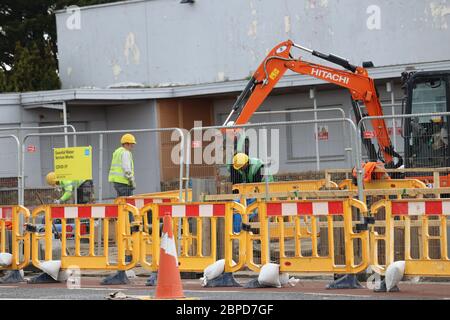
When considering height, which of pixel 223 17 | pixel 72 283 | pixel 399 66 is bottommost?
pixel 72 283

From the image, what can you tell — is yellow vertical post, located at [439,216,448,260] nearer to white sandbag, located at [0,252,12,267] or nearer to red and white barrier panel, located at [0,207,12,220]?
white sandbag, located at [0,252,12,267]

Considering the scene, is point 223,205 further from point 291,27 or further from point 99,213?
point 291,27

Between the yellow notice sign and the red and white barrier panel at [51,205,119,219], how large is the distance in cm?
280

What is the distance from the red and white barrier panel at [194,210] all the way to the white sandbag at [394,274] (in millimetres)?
2522

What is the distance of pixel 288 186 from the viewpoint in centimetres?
1794

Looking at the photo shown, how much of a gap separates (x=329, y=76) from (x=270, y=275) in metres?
8.29

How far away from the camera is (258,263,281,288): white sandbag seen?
1348cm

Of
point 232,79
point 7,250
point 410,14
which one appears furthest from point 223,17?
point 7,250

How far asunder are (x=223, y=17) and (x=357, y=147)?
1676cm

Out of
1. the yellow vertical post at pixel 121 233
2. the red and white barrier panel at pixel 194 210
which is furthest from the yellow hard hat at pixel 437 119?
the yellow vertical post at pixel 121 233

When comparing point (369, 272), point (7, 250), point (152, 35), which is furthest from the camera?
point (152, 35)

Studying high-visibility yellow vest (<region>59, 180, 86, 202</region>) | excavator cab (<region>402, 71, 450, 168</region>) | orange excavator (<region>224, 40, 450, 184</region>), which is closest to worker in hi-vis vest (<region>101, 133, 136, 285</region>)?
high-visibility yellow vest (<region>59, 180, 86, 202</region>)

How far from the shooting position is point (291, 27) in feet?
96.5

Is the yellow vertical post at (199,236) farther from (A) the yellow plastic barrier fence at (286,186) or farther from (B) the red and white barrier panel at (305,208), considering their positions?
(A) the yellow plastic barrier fence at (286,186)
